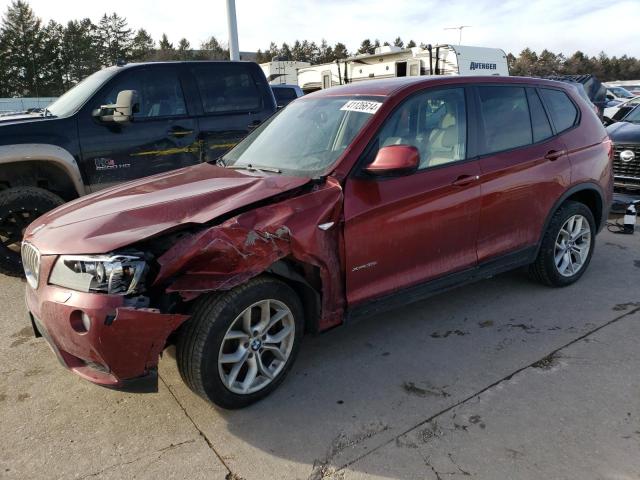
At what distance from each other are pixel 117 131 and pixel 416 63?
35.1 ft

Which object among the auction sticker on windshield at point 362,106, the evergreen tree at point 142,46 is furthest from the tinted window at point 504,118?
the evergreen tree at point 142,46

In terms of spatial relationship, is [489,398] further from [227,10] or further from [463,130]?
[227,10]

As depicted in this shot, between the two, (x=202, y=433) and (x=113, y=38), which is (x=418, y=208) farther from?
(x=113, y=38)

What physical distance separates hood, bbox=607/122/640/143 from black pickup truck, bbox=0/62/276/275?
5.15 meters

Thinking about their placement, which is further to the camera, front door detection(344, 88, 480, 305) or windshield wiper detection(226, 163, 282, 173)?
windshield wiper detection(226, 163, 282, 173)

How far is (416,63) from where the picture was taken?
555 inches

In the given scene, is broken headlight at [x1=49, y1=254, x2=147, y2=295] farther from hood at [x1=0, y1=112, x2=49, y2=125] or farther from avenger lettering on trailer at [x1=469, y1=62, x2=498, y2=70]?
avenger lettering on trailer at [x1=469, y1=62, x2=498, y2=70]

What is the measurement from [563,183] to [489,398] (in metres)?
2.15

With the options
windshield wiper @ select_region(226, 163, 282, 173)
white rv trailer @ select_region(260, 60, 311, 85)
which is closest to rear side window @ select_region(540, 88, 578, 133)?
windshield wiper @ select_region(226, 163, 282, 173)

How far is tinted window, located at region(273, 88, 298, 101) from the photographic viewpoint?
1095 cm

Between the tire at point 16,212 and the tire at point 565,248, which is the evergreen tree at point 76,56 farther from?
the tire at point 565,248

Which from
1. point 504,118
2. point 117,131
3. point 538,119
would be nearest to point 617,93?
point 538,119

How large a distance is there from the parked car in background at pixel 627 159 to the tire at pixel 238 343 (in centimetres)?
628

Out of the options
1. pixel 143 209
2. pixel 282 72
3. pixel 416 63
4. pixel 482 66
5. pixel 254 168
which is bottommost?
pixel 143 209
